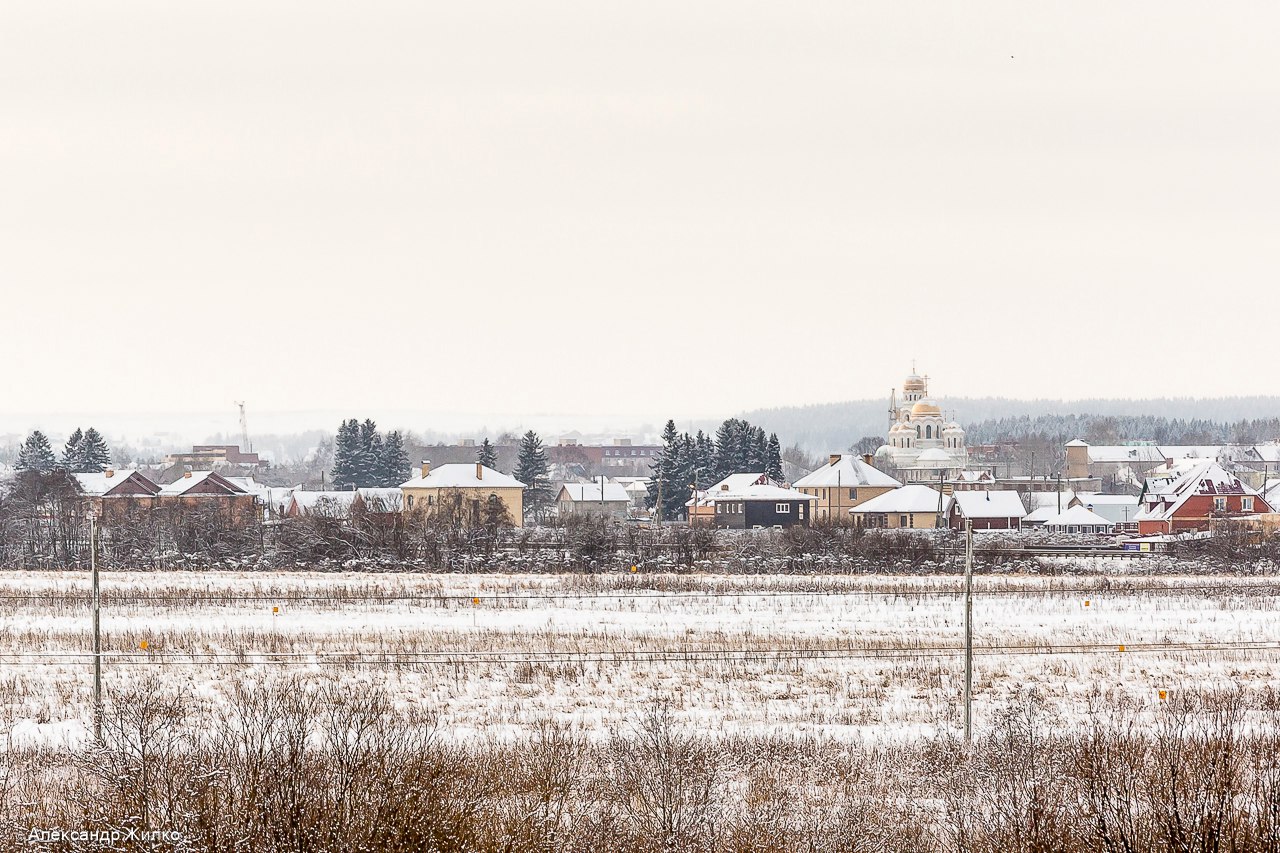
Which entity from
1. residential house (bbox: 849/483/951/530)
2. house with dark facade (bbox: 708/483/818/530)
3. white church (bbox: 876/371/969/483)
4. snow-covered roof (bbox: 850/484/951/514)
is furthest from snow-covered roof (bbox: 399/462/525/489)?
white church (bbox: 876/371/969/483)

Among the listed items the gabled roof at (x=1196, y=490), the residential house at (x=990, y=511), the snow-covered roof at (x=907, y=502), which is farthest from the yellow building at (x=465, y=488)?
the gabled roof at (x=1196, y=490)

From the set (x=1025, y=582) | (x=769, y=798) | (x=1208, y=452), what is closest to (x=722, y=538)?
(x=1025, y=582)

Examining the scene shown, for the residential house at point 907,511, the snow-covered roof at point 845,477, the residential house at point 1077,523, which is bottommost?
the residential house at point 1077,523

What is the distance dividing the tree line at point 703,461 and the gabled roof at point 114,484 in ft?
117

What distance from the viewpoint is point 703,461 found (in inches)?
4311

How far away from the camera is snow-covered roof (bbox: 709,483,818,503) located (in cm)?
8688

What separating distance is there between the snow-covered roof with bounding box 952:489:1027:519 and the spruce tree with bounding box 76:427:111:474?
72.1 meters

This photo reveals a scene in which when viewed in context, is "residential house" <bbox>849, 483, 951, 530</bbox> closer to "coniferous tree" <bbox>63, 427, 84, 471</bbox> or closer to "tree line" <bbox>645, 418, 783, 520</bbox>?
"tree line" <bbox>645, 418, 783, 520</bbox>

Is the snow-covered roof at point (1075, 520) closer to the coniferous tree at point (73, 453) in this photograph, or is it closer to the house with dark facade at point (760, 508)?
the house with dark facade at point (760, 508)

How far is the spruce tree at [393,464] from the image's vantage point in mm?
120625

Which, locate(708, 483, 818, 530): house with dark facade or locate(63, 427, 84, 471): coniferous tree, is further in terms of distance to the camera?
locate(63, 427, 84, 471): coniferous tree

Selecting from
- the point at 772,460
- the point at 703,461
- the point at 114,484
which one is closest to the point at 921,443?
the point at 772,460

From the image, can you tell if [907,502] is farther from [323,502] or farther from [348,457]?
[348,457]

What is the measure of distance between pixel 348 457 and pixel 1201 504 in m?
74.9
